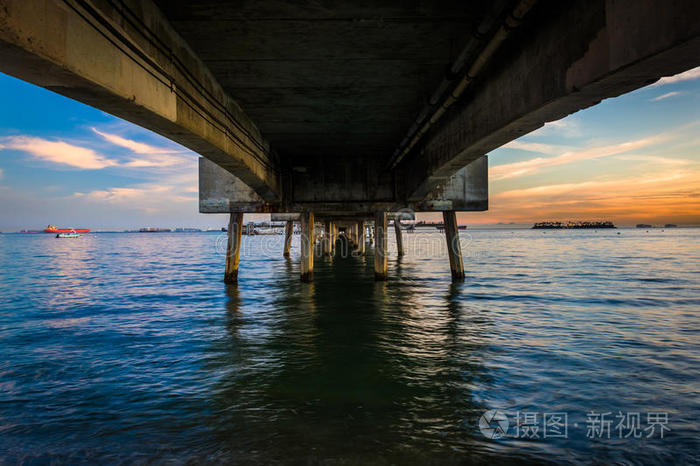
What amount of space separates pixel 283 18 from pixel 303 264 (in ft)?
57.5

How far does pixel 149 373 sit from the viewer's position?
28.0ft

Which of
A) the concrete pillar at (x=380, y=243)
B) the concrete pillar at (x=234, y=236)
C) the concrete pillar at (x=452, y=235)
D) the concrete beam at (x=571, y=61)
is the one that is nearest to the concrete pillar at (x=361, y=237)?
the concrete pillar at (x=452, y=235)

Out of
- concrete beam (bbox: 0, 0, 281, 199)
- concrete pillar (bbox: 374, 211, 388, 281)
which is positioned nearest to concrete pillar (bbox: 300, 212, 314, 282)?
concrete pillar (bbox: 374, 211, 388, 281)

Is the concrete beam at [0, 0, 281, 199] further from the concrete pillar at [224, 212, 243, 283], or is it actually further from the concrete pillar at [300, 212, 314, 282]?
the concrete pillar at [224, 212, 243, 283]

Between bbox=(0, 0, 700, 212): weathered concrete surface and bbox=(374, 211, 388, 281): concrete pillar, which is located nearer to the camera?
bbox=(0, 0, 700, 212): weathered concrete surface

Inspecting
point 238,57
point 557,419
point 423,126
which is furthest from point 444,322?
point 238,57

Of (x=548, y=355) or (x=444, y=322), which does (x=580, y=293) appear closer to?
(x=444, y=322)

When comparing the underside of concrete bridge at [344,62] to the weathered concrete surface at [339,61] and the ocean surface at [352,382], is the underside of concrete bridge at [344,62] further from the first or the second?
the ocean surface at [352,382]

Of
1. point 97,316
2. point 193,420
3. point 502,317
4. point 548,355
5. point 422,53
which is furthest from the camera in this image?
point 97,316

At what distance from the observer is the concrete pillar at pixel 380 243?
21.9 meters

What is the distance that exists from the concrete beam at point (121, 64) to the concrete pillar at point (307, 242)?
12.2 m

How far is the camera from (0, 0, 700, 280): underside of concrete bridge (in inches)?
163

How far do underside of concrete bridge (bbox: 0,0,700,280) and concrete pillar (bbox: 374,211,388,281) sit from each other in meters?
8.77

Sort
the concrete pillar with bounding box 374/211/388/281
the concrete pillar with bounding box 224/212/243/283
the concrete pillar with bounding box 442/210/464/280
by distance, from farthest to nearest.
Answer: the concrete pillar with bounding box 442/210/464/280, the concrete pillar with bounding box 374/211/388/281, the concrete pillar with bounding box 224/212/243/283
